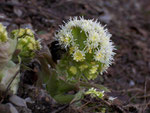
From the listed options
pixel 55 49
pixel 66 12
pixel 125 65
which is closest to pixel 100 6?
pixel 66 12

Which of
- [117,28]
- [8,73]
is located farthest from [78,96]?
[117,28]

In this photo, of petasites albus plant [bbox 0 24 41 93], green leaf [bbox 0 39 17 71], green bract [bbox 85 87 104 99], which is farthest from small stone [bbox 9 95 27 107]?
green bract [bbox 85 87 104 99]

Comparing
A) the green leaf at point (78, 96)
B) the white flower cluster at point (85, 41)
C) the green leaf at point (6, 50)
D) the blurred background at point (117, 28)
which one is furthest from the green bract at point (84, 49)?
the blurred background at point (117, 28)

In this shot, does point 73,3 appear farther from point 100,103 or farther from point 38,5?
point 100,103

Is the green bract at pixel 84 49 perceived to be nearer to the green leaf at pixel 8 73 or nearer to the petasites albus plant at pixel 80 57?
the petasites albus plant at pixel 80 57

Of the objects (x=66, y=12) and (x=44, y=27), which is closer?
(x=44, y=27)
